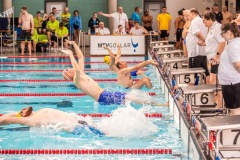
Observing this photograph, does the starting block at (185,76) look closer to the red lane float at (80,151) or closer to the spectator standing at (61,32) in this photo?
the red lane float at (80,151)

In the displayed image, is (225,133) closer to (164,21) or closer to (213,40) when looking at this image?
(213,40)

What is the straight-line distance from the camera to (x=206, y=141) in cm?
499

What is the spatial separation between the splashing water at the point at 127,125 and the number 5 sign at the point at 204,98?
28.1 inches

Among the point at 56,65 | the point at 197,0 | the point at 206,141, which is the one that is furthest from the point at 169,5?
the point at 206,141

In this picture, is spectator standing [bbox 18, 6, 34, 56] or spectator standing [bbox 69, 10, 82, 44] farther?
spectator standing [bbox 69, 10, 82, 44]

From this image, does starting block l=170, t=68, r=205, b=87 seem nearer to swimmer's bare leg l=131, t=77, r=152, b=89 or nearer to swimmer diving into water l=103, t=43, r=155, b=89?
swimmer diving into water l=103, t=43, r=155, b=89

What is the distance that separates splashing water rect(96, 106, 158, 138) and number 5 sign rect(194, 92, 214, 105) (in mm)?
713

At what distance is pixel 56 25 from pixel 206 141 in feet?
55.7

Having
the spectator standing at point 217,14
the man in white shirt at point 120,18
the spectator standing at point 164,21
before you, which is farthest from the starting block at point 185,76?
the spectator standing at point 164,21

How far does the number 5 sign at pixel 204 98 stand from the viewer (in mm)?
7481

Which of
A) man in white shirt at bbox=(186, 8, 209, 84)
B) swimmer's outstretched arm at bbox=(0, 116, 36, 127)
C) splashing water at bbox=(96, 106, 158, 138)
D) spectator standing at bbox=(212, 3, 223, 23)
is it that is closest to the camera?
swimmer's outstretched arm at bbox=(0, 116, 36, 127)

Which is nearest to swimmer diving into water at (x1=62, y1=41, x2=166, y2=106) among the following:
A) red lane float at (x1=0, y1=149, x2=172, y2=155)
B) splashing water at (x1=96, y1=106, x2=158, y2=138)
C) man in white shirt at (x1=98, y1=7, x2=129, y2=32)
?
splashing water at (x1=96, y1=106, x2=158, y2=138)

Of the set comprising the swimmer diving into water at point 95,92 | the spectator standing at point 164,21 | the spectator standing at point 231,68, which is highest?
the spectator standing at point 164,21

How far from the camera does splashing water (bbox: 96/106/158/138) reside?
7316mm
